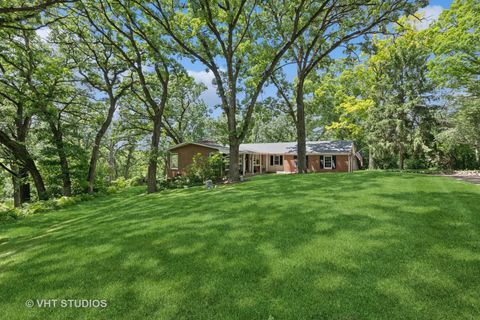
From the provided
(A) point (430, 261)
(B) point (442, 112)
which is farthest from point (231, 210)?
(B) point (442, 112)

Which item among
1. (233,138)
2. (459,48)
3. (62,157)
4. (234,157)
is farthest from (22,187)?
(459,48)

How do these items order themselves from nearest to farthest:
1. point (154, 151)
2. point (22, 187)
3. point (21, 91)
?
point (21, 91)
point (154, 151)
point (22, 187)

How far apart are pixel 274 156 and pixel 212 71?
17.5 metres

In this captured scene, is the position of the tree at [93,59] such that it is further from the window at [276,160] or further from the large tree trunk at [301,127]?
the window at [276,160]

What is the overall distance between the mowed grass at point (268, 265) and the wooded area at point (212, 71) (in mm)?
8411

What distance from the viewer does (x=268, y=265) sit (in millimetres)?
3838

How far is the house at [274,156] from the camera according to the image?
2412cm

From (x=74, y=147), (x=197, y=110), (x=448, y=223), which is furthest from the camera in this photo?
(x=197, y=110)

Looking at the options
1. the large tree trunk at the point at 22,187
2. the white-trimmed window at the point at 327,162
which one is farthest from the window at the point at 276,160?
the large tree trunk at the point at 22,187

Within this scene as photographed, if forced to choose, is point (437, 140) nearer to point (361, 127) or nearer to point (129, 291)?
point (361, 127)

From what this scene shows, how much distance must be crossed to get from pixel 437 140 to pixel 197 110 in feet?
90.0

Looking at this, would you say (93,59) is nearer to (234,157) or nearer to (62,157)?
(62,157)

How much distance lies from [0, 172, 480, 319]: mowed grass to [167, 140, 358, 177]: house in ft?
56.3

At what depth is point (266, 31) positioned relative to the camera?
15.8 metres
